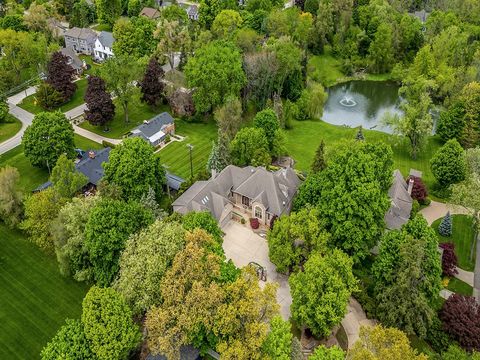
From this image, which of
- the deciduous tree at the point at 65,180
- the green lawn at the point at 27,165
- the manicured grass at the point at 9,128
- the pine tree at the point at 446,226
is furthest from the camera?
the manicured grass at the point at 9,128

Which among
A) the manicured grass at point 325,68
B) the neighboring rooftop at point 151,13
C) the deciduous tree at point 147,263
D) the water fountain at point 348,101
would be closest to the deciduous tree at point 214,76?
the manicured grass at point 325,68

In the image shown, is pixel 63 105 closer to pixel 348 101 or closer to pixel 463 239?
pixel 348 101

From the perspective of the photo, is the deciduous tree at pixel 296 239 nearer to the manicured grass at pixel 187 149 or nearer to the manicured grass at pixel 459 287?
the manicured grass at pixel 459 287

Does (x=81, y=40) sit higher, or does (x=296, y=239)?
(x=296, y=239)

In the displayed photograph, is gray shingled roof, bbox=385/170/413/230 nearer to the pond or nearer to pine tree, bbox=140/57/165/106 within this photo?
the pond

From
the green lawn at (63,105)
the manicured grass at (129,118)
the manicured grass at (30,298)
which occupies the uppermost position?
the manicured grass at (30,298)

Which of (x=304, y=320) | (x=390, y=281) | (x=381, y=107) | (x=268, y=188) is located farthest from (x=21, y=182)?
(x=381, y=107)

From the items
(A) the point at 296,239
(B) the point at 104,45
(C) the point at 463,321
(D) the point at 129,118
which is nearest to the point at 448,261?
(C) the point at 463,321
